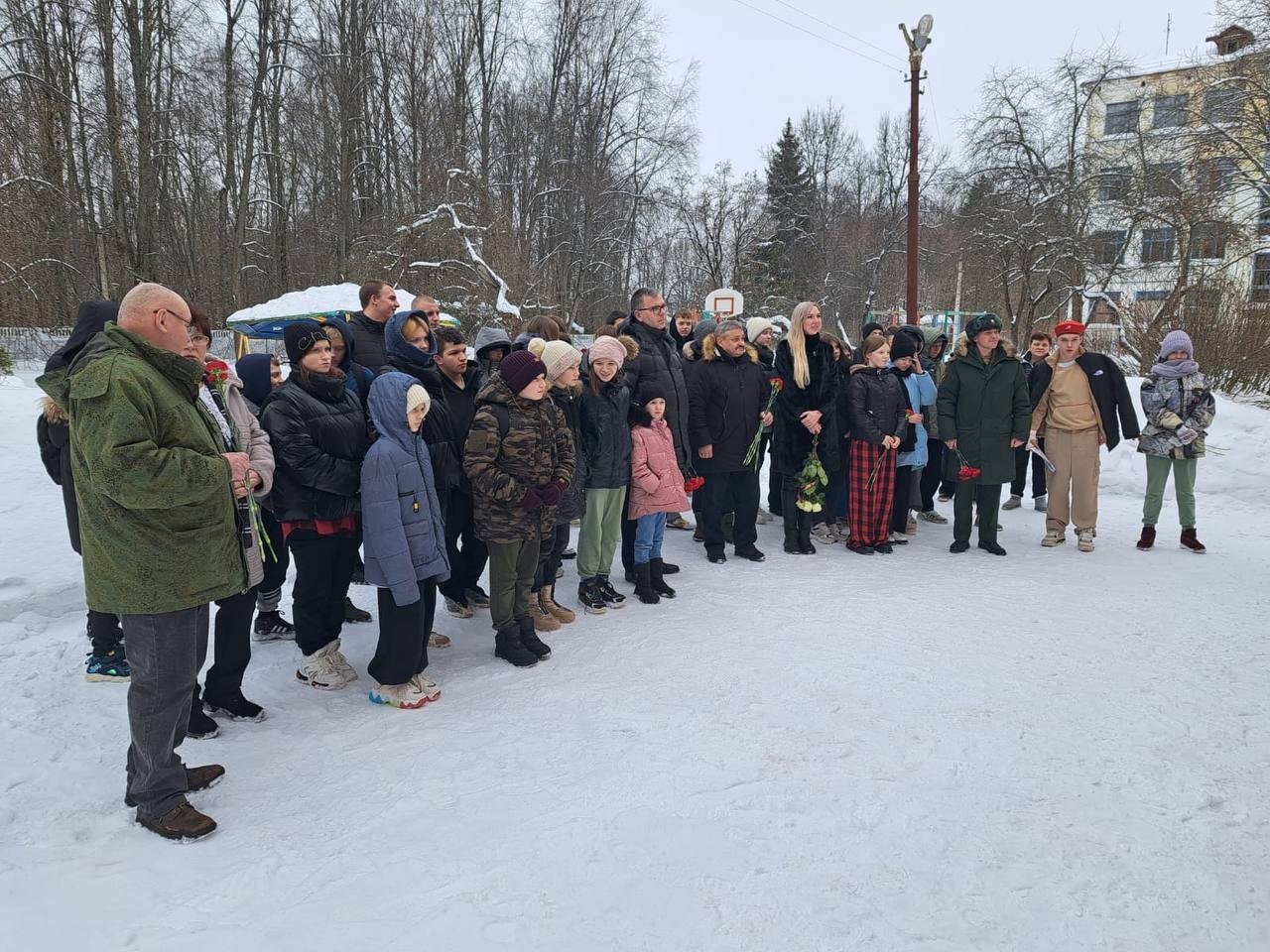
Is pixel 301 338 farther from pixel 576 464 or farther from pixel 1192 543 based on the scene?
pixel 1192 543

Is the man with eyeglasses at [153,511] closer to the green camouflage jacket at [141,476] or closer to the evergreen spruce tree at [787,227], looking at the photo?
the green camouflage jacket at [141,476]

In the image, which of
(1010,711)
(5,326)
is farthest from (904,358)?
(5,326)

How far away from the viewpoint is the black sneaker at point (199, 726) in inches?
137

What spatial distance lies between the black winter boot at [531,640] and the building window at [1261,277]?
49.9 feet

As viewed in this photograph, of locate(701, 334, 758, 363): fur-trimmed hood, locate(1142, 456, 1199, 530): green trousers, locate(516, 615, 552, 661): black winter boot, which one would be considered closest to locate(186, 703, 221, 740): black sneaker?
locate(516, 615, 552, 661): black winter boot

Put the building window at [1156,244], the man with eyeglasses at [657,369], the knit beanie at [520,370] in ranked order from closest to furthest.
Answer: the knit beanie at [520,370] < the man with eyeglasses at [657,369] < the building window at [1156,244]

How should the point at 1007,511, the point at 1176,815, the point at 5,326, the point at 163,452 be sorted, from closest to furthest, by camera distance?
the point at 163,452, the point at 1176,815, the point at 1007,511, the point at 5,326

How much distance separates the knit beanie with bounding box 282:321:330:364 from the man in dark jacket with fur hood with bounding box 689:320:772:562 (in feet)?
10.9

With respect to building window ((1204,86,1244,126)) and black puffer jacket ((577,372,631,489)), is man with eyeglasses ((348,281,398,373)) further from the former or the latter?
building window ((1204,86,1244,126))

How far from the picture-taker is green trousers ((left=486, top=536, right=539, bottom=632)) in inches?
171

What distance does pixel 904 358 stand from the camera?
7.05 meters

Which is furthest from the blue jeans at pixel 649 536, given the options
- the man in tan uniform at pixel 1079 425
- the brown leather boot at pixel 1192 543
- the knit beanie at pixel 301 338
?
the brown leather boot at pixel 1192 543

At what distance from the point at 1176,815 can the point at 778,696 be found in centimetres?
167

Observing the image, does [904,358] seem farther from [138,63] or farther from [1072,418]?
[138,63]
